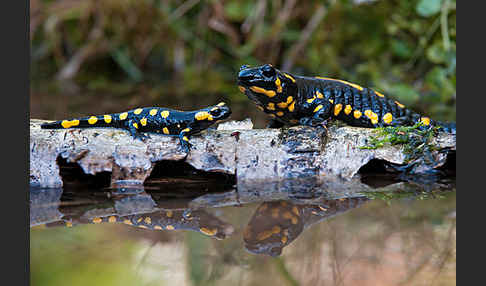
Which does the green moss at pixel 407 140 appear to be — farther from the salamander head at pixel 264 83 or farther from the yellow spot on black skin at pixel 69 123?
the yellow spot on black skin at pixel 69 123

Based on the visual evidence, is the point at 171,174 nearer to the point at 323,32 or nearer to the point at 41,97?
the point at 41,97

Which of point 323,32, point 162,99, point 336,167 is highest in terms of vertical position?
point 323,32

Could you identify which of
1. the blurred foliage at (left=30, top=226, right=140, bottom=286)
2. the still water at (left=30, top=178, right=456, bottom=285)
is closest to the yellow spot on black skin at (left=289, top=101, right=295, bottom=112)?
the still water at (left=30, top=178, right=456, bottom=285)

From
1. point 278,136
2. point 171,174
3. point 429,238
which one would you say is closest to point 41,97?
point 171,174

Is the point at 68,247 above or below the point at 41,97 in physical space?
below

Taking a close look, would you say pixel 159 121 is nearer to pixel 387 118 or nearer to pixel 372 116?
pixel 372 116

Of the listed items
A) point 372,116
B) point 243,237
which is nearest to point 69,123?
point 243,237

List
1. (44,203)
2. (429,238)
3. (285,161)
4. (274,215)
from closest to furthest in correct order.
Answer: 1. (429,238)
2. (274,215)
3. (44,203)
4. (285,161)
